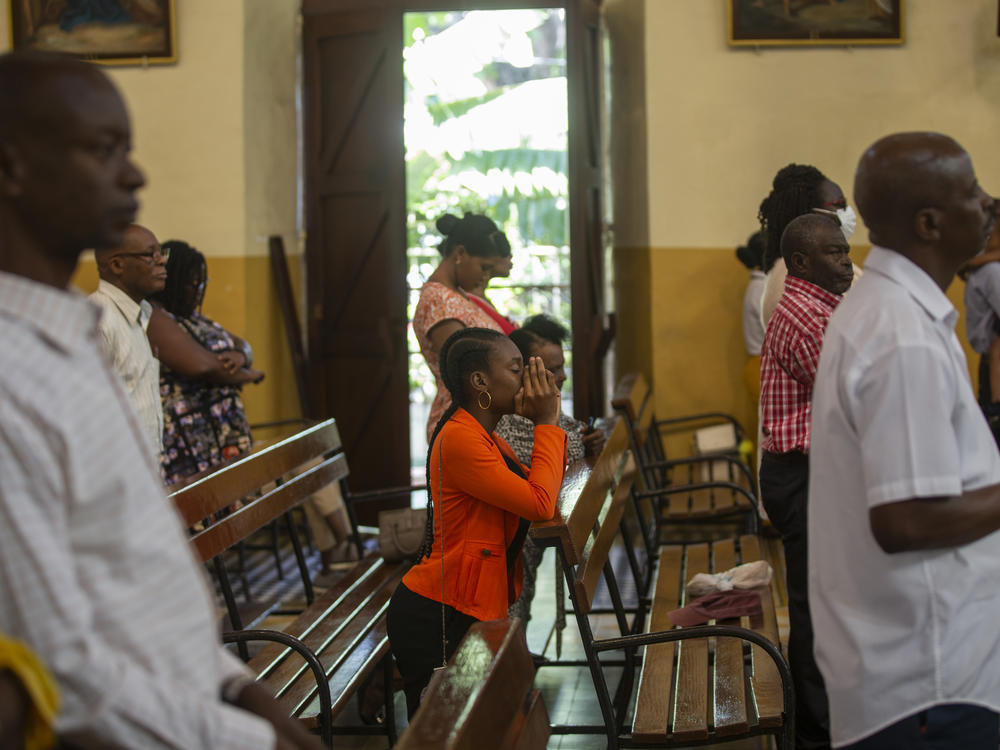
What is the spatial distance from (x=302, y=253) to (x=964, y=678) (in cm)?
641

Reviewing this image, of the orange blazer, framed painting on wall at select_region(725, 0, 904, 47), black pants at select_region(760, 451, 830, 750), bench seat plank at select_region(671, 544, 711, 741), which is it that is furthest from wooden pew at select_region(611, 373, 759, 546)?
framed painting on wall at select_region(725, 0, 904, 47)

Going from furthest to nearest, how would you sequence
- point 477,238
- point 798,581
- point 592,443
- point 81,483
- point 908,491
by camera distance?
point 477,238 → point 592,443 → point 798,581 → point 908,491 → point 81,483

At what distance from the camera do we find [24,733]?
112cm

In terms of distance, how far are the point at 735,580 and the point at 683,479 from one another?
299 centimetres

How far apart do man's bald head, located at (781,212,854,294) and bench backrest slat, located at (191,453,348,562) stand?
1860 millimetres

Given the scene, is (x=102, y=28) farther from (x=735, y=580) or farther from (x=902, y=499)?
(x=902, y=499)

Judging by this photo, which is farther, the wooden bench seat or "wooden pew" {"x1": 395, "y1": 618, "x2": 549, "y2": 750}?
the wooden bench seat

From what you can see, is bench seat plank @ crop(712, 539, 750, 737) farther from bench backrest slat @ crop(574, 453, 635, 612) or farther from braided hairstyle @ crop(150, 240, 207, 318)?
braided hairstyle @ crop(150, 240, 207, 318)

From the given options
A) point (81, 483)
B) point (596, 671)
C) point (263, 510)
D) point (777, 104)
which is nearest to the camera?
point (81, 483)

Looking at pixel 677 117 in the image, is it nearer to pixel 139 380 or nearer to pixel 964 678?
pixel 139 380

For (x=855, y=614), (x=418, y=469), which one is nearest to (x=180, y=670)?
(x=855, y=614)

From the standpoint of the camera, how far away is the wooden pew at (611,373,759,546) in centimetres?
503

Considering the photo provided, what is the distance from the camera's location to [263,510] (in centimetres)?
377

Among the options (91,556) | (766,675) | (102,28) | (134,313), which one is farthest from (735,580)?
(102,28)
